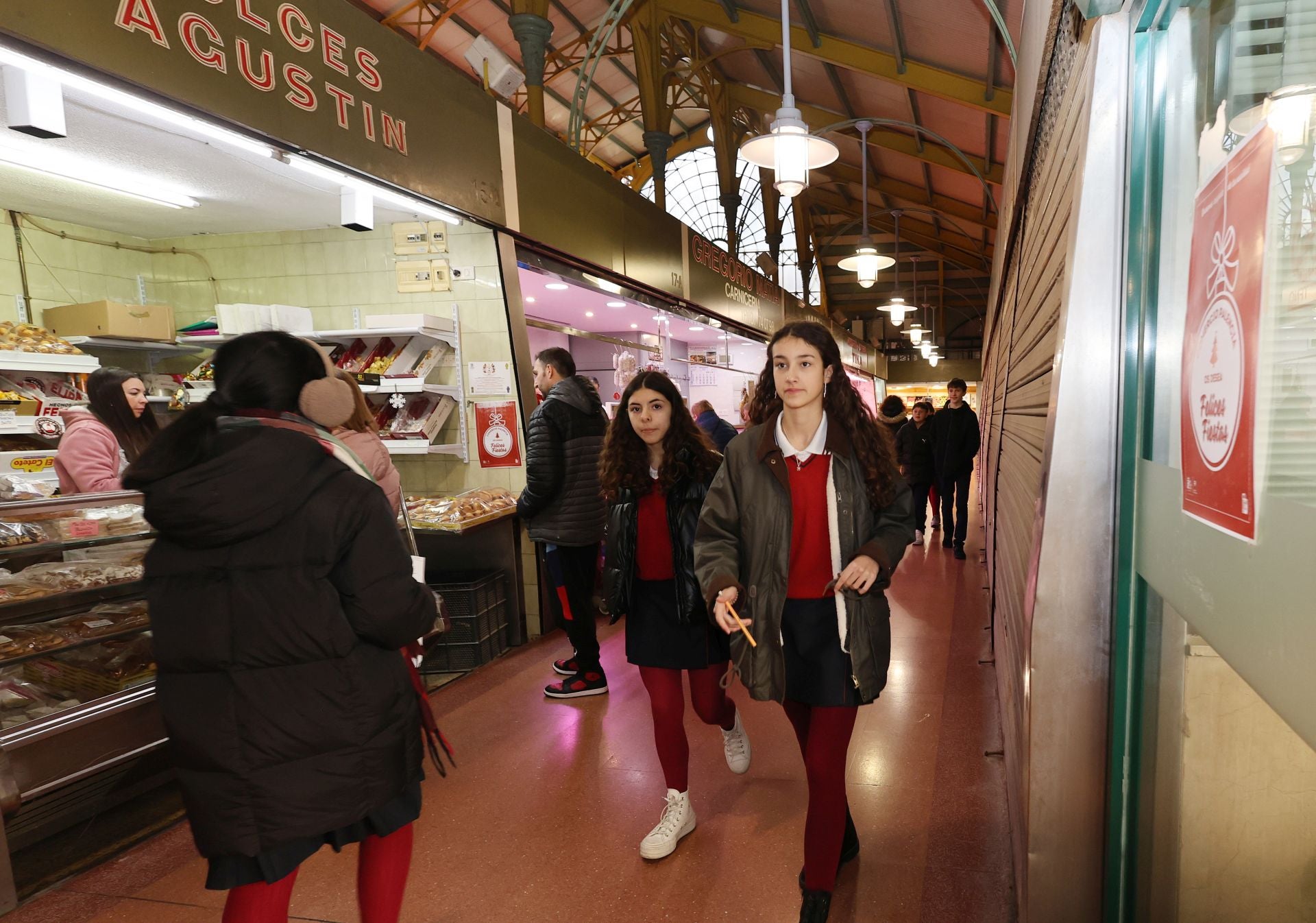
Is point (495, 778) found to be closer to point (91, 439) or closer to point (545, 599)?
point (545, 599)

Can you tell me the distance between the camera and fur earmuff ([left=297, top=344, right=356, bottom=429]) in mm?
1653

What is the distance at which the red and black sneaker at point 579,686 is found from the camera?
4039 millimetres

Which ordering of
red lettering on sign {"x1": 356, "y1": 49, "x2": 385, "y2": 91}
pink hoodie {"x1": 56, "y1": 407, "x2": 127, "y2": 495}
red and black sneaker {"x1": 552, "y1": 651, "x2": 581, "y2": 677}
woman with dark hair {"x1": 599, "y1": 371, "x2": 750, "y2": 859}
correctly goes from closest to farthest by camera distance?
1. woman with dark hair {"x1": 599, "y1": 371, "x2": 750, "y2": 859}
2. pink hoodie {"x1": 56, "y1": 407, "x2": 127, "y2": 495}
3. red lettering on sign {"x1": 356, "y1": 49, "x2": 385, "y2": 91}
4. red and black sneaker {"x1": 552, "y1": 651, "x2": 581, "y2": 677}

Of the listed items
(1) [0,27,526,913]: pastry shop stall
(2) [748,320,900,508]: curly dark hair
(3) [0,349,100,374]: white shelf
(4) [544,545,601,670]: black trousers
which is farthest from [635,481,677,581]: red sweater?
(3) [0,349,100,374]: white shelf

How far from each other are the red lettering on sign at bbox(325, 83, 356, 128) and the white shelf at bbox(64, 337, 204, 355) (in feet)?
7.03

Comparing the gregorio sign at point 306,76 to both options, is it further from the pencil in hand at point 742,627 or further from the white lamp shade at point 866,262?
the white lamp shade at point 866,262

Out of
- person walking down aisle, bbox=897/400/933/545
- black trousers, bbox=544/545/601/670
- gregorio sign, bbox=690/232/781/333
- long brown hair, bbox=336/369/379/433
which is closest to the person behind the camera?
long brown hair, bbox=336/369/379/433

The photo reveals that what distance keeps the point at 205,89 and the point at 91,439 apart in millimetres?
1760

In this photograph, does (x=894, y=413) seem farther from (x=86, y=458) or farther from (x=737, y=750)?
(x=86, y=458)

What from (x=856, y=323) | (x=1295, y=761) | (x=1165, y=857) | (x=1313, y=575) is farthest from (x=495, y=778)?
(x=856, y=323)

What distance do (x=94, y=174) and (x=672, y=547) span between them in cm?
370

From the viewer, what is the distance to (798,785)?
9.93 feet

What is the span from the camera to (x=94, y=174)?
3938 mm

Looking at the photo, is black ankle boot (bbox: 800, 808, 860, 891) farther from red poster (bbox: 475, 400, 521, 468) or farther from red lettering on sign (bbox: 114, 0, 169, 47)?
red lettering on sign (bbox: 114, 0, 169, 47)
